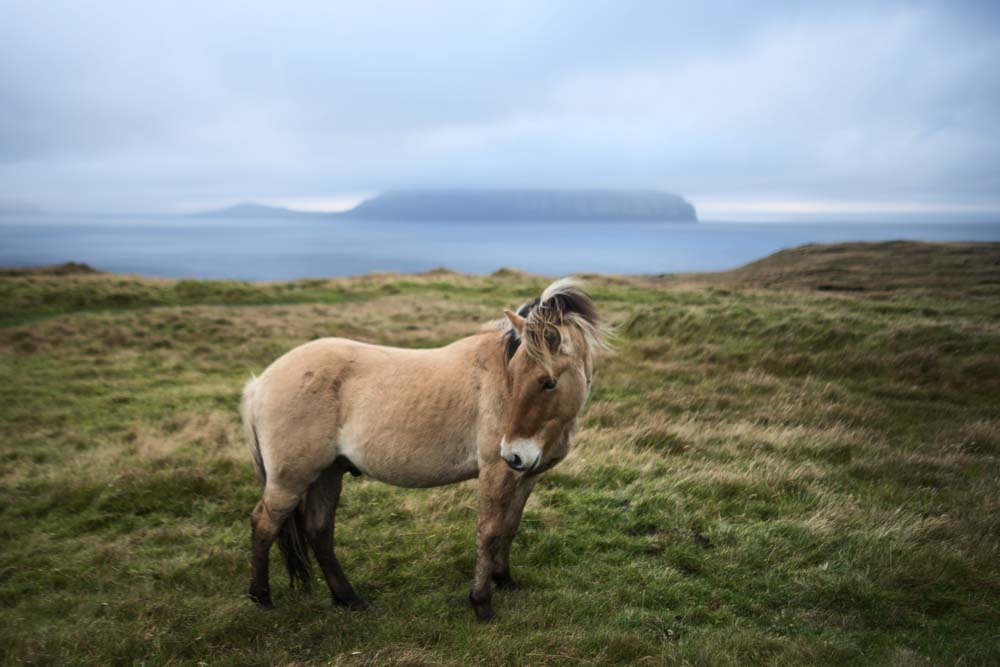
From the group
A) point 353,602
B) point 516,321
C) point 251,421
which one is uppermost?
point 516,321

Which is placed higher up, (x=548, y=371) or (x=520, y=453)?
(x=548, y=371)

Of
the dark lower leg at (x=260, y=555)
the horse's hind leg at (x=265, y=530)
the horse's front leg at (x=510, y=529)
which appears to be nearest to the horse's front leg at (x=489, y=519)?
the horse's front leg at (x=510, y=529)

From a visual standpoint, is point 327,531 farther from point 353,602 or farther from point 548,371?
point 548,371

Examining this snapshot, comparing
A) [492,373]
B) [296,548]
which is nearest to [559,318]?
[492,373]

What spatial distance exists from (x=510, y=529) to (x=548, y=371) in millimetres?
1895

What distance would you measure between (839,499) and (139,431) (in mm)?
11166

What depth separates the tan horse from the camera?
14.2 ft

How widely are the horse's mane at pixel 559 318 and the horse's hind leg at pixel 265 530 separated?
2357mm

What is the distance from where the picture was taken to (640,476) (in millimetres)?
7320

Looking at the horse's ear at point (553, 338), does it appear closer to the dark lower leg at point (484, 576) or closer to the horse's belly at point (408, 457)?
the horse's belly at point (408, 457)

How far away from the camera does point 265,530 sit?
4777mm

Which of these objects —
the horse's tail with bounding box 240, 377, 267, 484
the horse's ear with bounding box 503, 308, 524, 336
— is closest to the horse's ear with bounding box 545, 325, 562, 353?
the horse's ear with bounding box 503, 308, 524, 336

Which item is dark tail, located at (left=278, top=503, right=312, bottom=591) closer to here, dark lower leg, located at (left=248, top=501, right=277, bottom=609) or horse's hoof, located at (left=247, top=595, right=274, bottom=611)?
dark lower leg, located at (left=248, top=501, right=277, bottom=609)

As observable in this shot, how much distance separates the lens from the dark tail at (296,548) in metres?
5.03
